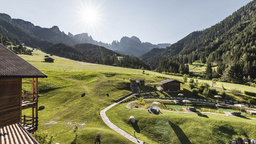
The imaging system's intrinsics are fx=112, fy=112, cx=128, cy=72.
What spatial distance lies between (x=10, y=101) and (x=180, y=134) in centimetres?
2854

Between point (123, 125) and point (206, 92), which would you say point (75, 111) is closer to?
point (123, 125)

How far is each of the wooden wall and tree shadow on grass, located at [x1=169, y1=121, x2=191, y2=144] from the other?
87.9 ft

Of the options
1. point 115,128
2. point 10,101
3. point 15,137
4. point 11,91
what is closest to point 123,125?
point 115,128

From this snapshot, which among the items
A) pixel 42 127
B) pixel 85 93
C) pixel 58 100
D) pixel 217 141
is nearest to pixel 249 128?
pixel 217 141

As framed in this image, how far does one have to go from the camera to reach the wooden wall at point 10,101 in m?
12.5

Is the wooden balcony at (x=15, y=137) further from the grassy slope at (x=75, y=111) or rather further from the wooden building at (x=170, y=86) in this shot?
the wooden building at (x=170, y=86)

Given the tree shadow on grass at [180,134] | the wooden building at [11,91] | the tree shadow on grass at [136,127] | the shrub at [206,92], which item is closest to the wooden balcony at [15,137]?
the wooden building at [11,91]

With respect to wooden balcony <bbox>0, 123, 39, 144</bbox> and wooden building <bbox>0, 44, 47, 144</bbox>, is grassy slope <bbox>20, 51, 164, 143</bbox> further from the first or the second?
wooden balcony <bbox>0, 123, 39, 144</bbox>

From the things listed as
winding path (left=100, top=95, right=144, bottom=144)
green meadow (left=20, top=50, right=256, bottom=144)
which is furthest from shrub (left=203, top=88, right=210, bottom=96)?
winding path (left=100, top=95, right=144, bottom=144)

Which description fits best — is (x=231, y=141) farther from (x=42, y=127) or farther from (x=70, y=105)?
(x=70, y=105)

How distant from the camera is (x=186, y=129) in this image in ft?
79.3

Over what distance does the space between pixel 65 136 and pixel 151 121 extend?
18.4m

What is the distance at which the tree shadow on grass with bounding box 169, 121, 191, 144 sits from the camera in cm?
2185

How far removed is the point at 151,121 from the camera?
26844 mm
